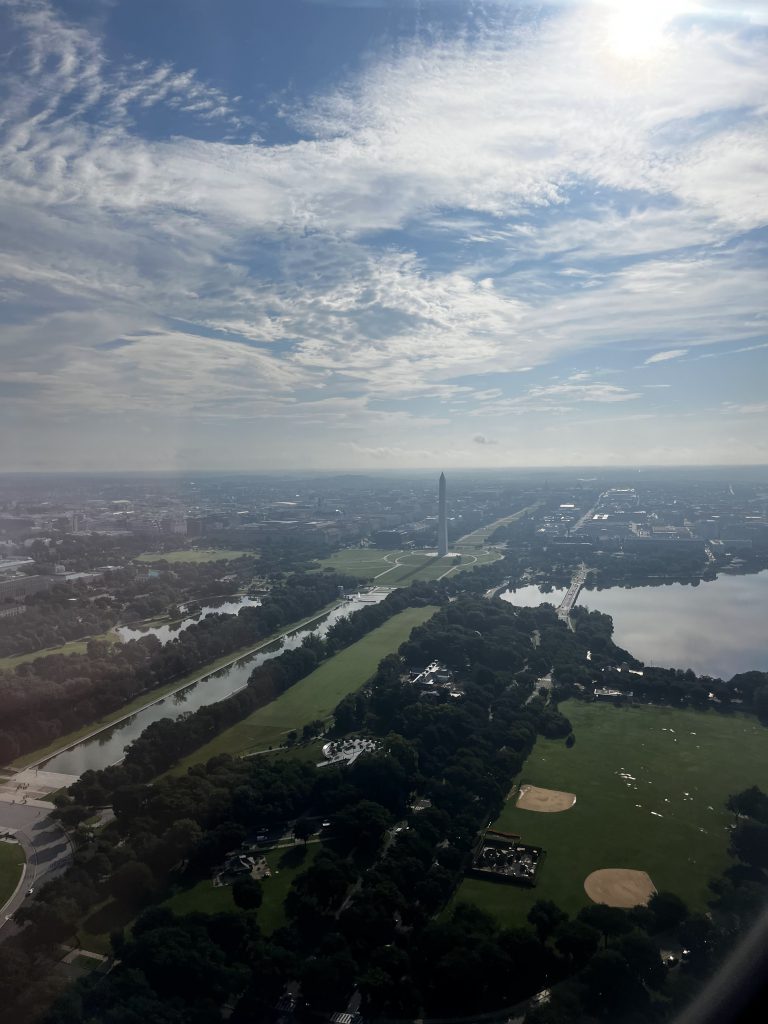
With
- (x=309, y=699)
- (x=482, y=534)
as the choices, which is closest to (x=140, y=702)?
(x=309, y=699)

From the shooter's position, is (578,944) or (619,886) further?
(619,886)

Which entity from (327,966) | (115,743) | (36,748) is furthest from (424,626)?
(327,966)

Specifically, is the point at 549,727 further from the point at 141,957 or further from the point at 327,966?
the point at 141,957

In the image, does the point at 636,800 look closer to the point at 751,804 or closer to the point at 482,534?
the point at 751,804

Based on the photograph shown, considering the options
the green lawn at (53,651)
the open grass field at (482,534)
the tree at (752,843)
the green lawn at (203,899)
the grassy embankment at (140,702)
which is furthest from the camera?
the open grass field at (482,534)

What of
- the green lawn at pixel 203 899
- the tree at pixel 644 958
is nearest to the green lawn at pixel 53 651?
the green lawn at pixel 203 899

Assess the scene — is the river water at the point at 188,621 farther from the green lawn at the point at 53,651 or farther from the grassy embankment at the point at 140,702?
the grassy embankment at the point at 140,702

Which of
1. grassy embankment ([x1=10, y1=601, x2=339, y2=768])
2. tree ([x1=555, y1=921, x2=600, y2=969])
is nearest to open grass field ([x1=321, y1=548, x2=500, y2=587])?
grassy embankment ([x1=10, y1=601, x2=339, y2=768])
